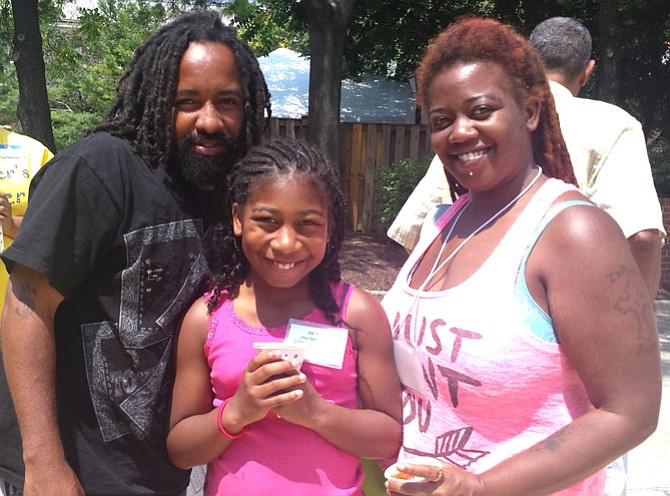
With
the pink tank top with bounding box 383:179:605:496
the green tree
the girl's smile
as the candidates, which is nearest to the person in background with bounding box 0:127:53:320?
the girl's smile

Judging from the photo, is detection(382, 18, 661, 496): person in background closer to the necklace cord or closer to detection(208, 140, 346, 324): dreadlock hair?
the necklace cord

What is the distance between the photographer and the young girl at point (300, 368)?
5.82 feet

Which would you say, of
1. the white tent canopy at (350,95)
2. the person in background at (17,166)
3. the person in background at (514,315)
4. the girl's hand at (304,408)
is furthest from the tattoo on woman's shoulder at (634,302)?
the white tent canopy at (350,95)

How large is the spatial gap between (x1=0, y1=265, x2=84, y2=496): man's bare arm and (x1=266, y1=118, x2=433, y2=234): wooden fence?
9815 millimetres

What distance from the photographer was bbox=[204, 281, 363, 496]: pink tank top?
178 centimetres

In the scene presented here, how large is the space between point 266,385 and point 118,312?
0.52 metres

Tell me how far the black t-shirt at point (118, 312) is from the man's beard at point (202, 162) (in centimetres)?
7

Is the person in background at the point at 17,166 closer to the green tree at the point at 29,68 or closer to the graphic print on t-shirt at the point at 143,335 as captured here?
the graphic print on t-shirt at the point at 143,335

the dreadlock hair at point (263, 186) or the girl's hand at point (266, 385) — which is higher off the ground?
the dreadlock hair at point (263, 186)

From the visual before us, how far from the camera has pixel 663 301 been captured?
8383 mm

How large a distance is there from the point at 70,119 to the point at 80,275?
59.5 ft

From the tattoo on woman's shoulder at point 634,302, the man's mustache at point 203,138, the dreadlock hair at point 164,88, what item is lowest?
the tattoo on woman's shoulder at point 634,302

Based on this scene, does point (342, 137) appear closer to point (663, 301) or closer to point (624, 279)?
point (663, 301)

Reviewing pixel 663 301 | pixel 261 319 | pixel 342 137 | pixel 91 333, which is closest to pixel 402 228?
pixel 261 319
